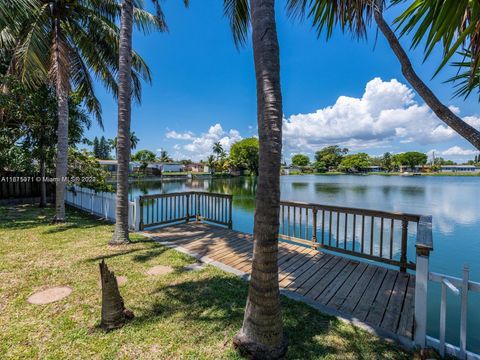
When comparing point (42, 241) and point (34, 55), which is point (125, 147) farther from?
point (34, 55)

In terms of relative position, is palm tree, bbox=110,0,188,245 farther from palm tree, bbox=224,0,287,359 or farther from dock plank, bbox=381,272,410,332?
dock plank, bbox=381,272,410,332

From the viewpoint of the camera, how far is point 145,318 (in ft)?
7.70

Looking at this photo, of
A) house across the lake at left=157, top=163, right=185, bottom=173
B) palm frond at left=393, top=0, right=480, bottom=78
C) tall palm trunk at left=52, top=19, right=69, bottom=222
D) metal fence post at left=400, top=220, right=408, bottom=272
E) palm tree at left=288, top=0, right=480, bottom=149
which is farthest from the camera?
house across the lake at left=157, top=163, right=185, bottom=173

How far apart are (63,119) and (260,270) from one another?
713 cm

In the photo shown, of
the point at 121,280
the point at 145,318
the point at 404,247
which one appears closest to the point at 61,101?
the point at 121,280

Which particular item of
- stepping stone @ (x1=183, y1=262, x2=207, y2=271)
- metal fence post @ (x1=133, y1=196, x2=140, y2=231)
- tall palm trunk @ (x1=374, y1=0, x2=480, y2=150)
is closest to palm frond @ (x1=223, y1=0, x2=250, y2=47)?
A: tall palm trunk @ (x1=374, y1=0, x2=480, y2=150)

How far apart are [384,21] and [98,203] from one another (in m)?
8.45

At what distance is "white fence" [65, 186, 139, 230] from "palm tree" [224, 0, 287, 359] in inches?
181

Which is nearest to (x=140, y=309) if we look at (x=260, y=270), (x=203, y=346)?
(x=203, y=346)

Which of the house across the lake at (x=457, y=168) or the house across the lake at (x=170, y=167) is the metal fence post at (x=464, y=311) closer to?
the house across the lake at (x=170, y=167)

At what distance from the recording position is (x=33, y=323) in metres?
2.24

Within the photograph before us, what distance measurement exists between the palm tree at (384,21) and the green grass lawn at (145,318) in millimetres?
2050

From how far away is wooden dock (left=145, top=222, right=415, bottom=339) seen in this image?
246cm

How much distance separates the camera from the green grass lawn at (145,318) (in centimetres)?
191
